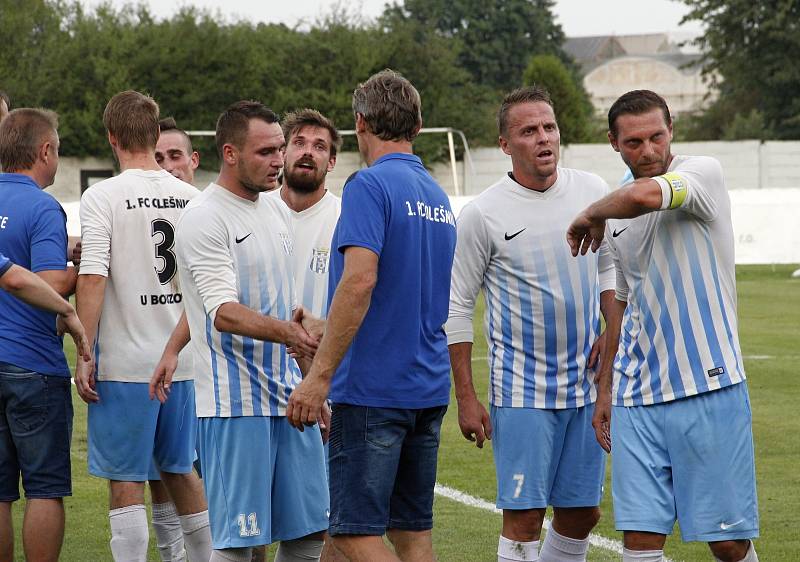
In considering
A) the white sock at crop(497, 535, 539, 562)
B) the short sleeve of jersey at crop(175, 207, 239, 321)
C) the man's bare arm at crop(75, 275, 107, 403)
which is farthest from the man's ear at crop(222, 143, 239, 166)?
the white sock at crop(497, 535, 539, 562)

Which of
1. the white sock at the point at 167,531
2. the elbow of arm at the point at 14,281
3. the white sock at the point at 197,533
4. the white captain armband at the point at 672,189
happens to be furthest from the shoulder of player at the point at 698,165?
the white sock at the point at 167,531

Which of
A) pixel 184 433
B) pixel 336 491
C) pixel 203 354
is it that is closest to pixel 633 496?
pixel 336 491

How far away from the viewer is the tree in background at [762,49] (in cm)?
4694

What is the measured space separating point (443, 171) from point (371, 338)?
40635 mm

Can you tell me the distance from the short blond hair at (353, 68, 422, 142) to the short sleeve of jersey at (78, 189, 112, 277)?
158cm

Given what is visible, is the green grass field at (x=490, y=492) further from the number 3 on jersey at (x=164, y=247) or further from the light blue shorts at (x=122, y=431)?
the number 3 on jersey at (x=164, y=247)

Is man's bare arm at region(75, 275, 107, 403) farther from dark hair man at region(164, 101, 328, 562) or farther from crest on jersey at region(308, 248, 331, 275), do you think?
crest on jersey at region(308, 248, 331, 275)

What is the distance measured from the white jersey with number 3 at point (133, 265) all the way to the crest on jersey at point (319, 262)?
2.83 feet

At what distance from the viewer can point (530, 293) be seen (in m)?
5.71

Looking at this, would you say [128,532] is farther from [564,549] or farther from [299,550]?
[564,549]

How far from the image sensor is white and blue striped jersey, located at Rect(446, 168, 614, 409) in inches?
225

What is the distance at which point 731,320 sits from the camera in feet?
16.7

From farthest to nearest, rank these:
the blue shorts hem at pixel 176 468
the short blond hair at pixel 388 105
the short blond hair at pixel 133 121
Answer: the blue shorts hem at pixel 176 468
the short blond hair at pixel 133 121
the short blond hair at pixel 388 105

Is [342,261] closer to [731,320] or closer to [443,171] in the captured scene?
[731,320]
